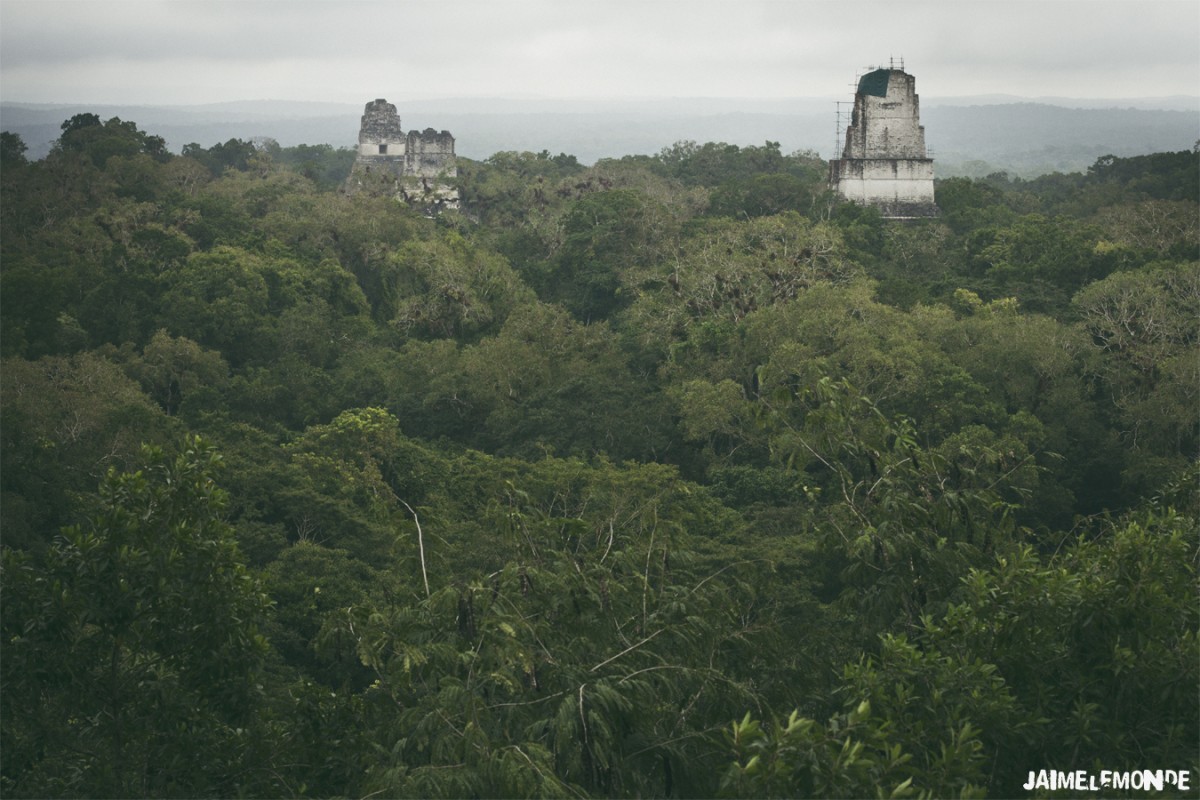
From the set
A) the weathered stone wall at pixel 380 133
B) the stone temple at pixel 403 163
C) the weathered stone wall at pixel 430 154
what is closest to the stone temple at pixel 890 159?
the stone temple at pixel 403 163

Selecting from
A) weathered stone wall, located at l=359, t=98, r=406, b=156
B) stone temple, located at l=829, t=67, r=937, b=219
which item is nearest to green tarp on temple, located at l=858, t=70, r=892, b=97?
stone temple, located at l=829, t=67, r=937, b=219

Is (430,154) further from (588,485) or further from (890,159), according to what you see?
(588,485)

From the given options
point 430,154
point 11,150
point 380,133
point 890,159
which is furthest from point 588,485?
point 380,133

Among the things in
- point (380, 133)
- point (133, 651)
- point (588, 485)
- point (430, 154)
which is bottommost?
point (588, 485)

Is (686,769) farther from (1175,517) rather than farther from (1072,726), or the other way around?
(1175,517)

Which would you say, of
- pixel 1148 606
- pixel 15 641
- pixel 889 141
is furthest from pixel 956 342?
pixel 15 641

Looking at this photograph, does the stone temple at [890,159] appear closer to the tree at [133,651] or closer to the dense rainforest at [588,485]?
the dense rainforest at [588,485]
